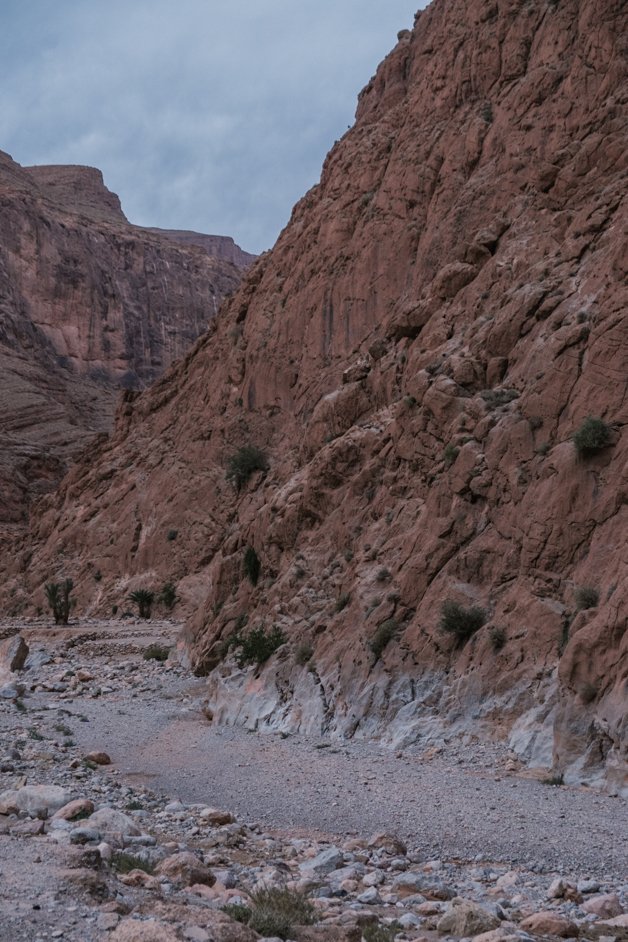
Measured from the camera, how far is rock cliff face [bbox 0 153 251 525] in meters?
75.6

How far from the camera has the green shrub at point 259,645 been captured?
19641 millimetres

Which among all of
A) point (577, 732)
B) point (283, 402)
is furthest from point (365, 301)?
point (577, 732)

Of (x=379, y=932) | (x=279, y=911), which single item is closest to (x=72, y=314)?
(x=279, y=911)

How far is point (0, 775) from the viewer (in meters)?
12.8

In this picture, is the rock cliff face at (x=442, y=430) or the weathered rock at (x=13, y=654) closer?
the rock cliff face at (x=442, y=430)

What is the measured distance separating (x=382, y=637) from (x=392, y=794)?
491cm

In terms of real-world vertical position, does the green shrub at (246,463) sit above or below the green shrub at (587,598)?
above

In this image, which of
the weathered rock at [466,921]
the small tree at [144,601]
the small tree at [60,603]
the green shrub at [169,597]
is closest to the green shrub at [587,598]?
the weathered rock at [466,921]

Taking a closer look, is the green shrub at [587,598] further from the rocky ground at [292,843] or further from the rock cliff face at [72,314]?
the rock cliff face at [72,314]

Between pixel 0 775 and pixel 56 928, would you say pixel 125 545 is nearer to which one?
pixel 0 775

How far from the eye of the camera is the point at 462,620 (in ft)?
49.7

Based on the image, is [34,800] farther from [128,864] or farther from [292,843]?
[292,843]

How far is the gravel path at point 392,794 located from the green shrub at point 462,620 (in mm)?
2261

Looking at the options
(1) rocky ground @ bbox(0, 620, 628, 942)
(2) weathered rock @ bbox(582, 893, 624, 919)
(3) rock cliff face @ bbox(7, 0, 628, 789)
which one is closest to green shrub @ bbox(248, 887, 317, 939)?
(1) rocky ground @ bbox(0, 620, 628, 942)
